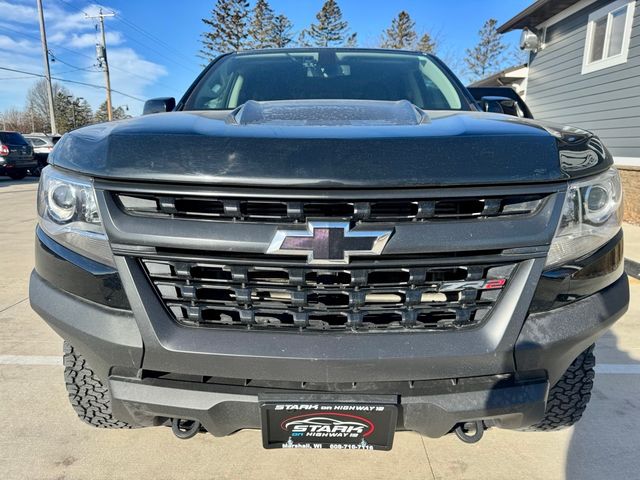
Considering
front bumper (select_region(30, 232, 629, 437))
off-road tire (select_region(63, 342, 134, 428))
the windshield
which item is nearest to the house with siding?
the windshield

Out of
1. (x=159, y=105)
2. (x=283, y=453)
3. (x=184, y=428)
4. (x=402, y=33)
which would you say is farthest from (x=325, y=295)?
(x=402, y=33)

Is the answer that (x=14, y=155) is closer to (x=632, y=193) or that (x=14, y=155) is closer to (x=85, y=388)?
(x=85, y=388)

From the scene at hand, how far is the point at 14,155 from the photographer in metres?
16.2

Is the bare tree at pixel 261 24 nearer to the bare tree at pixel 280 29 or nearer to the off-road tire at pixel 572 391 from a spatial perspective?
the bare tree at pixel 280 29

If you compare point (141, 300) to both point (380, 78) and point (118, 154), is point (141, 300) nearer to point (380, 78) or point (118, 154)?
point (118, 154)

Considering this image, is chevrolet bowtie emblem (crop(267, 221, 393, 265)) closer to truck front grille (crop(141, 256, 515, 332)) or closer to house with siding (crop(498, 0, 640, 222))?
truck front grille (crop(141, 256, 515, 332))

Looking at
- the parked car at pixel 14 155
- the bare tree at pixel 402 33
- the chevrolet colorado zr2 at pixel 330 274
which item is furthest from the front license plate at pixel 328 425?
the bare tree at pixel 402 33

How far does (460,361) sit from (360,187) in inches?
23.8

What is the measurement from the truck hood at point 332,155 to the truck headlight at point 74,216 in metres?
0.06

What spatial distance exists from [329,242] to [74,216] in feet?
2.77

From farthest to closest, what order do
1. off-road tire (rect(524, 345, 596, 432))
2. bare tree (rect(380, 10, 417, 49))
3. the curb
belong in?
bare tree (rect(380, 10, 417, 49))
the curb
off-road tire (rect(524, 345, 596, 432))

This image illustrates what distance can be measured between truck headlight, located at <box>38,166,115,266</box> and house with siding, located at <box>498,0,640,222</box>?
844 centimetres

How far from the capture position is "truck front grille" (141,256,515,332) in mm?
1377

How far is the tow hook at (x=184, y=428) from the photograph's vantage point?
1.57 metres
